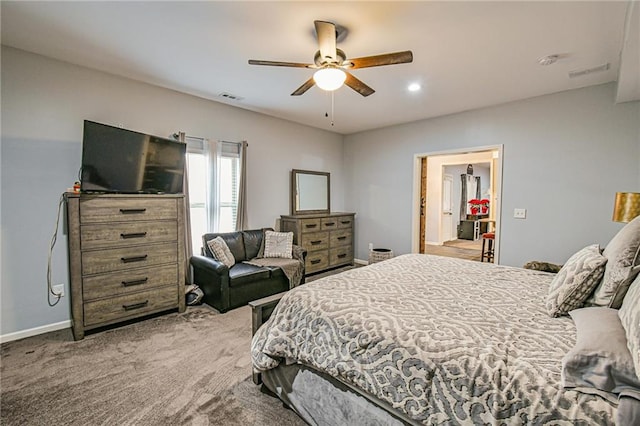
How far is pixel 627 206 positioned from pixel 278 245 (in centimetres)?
368

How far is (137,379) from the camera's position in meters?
2.12

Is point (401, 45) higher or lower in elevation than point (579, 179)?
higher

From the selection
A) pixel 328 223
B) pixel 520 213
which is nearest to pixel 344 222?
pixel 328 223

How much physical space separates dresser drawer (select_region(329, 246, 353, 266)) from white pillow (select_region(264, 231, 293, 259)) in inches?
43.9

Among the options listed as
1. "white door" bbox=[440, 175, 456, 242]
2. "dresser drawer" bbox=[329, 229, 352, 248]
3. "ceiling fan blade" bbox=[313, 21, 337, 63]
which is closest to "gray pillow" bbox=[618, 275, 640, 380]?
"ceiling fan blade" bbox=[313, 21, 337, 63]

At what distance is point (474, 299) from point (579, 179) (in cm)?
286

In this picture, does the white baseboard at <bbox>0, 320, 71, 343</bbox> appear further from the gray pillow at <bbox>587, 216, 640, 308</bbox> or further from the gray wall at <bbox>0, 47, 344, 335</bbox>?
the gray pillow at <bbox>587, 216, 640, 308</bbox>

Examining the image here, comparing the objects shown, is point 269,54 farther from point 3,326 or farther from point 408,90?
point 3,326

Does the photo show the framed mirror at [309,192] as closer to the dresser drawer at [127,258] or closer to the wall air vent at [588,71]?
the dresser drawer at [127,258]

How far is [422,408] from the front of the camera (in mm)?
1228

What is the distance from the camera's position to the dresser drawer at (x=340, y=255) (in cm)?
522

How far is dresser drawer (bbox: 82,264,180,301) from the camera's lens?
2.73m

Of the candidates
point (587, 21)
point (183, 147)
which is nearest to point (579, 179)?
point (587, 21)

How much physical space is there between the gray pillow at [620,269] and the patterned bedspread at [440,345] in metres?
0.20
